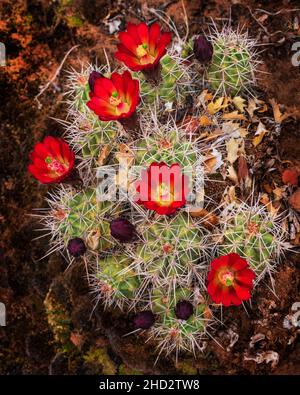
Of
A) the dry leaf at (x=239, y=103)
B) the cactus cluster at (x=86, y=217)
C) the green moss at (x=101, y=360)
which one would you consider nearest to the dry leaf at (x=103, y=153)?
the cactus cluster at (x=86, y=217)

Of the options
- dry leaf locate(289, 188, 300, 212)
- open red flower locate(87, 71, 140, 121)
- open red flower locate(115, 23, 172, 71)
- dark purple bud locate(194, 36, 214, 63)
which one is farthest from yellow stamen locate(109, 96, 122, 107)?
dry leaf locate(289, 188, 300, 212)

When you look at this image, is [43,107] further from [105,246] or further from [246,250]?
[246,250]

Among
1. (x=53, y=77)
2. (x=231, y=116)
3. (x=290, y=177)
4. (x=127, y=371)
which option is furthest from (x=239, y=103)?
(x=127, y=371)

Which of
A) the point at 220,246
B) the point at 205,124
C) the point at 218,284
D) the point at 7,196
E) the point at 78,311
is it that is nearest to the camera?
the point at 218,284

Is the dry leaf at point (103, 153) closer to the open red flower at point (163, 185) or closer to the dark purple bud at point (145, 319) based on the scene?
the open red flower at point (163, 185)

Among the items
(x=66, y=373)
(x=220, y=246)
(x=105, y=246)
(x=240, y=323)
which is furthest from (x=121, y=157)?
(x=66, y=373)

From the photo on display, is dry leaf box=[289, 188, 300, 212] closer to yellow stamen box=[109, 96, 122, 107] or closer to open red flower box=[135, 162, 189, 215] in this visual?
open red flower box=[135, 162, 189, 215]

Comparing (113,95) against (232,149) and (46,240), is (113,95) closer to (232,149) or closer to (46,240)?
(232,149)
